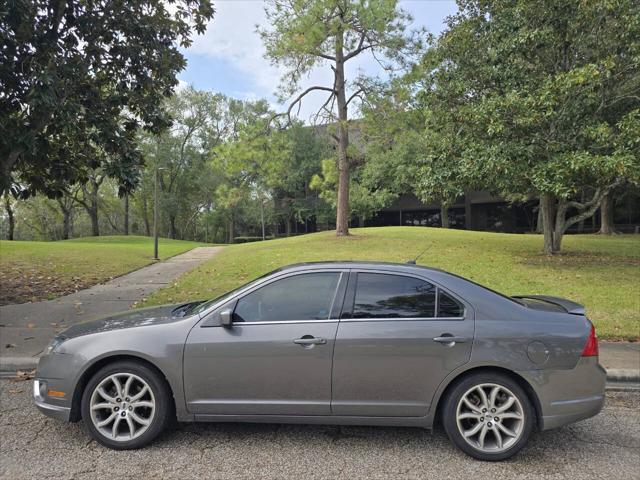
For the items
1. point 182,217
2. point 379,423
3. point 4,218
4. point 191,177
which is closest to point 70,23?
point 379,423

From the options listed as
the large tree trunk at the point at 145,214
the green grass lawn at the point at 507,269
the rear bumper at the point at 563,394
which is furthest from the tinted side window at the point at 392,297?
the large tree trunk at the point at 145,214

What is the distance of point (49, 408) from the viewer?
360cm

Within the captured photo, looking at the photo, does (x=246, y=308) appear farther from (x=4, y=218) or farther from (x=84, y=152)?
(x=4, y=218)

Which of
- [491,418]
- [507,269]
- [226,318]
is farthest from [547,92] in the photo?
[226,318]

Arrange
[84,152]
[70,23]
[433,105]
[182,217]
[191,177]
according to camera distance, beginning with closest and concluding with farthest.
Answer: [70,23] → [84,152] → [433,105] → [191,177] → [182,217]

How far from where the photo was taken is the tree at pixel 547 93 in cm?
1029

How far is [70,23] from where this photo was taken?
840cm

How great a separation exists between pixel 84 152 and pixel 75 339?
23.6 feet

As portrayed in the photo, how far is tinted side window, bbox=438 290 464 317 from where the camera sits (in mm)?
3604

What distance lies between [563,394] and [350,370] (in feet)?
5.36

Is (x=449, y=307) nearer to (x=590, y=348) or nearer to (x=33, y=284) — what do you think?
(x=590, y=348)

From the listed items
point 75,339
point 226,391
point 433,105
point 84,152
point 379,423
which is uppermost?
point 433,105

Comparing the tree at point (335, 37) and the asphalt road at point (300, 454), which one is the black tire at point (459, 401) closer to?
the asphalt road at point (300, 454)

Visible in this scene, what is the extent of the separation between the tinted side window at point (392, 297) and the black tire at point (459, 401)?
1.93 feet
